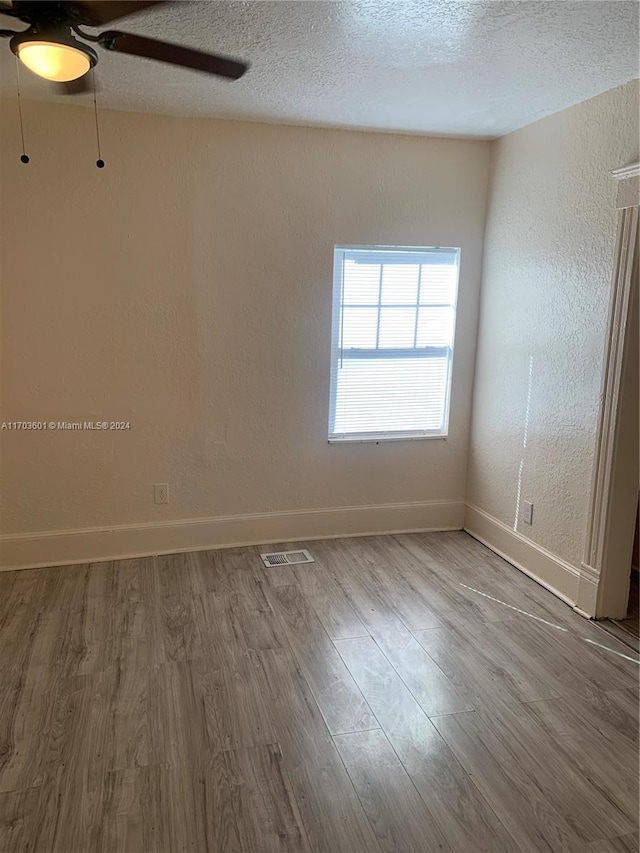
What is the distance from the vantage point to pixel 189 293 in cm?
350

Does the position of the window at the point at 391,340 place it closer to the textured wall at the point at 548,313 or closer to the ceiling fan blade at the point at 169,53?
the textured wall at the point at 548,313

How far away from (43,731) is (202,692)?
0.56 m

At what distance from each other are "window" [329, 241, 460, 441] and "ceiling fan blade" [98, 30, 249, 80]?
1.71 meters

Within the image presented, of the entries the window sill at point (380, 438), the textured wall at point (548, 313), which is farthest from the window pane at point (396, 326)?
the window sill at point (380, 438)

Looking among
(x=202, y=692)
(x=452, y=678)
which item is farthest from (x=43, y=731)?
(x=452, y=678)

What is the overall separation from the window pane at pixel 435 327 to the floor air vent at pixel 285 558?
1520 mm

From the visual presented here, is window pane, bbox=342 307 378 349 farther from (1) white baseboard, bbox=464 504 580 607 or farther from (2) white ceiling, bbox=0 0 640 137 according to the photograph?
(1) white baseboard, bbox=464 504 580 607

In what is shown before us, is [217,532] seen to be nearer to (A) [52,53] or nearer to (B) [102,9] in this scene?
(A) [52,53]

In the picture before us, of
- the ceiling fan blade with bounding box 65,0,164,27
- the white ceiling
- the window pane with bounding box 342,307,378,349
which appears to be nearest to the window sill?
the window pane with bounding box 342,307,378,349

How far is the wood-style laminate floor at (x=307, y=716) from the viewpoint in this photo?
178 cm

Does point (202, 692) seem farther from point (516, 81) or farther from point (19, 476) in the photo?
point (516, 81)

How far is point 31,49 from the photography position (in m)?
1.76

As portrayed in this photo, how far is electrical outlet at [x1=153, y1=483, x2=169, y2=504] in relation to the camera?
365 cm

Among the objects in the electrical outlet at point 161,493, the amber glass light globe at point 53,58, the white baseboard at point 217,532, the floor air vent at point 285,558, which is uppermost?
the amber glass light globe at point 53,58
